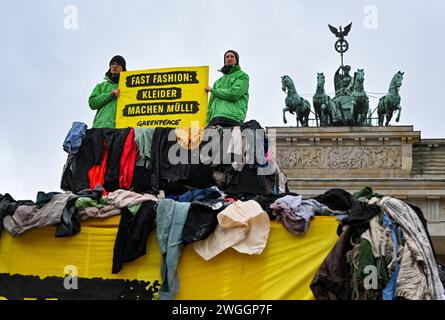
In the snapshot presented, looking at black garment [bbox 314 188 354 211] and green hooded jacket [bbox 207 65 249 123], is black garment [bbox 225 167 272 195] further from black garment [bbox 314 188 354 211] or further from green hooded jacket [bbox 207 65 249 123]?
black garment [bbox 314 188 354 211]

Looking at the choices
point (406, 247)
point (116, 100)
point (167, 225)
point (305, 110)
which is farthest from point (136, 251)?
point (305, 110)

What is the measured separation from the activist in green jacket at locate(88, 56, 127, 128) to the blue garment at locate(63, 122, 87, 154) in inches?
22.9

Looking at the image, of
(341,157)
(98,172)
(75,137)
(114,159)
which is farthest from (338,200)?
(341,157)

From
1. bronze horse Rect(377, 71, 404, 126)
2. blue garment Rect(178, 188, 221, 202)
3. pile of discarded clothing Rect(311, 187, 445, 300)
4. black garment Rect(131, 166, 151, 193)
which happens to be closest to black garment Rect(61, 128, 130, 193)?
black garment Rect(131, 166, 151, 193)

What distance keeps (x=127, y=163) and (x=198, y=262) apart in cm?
157

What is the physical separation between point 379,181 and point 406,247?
2285cm

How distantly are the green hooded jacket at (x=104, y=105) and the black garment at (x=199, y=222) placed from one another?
2.15 meters

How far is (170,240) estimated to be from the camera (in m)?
5.88

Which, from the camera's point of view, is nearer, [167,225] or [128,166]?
[167,225]

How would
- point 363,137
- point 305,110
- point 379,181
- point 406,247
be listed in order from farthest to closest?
point 305,110
point 363,137
point 379,181
point 406,247

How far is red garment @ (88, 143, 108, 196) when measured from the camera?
715 centimetres

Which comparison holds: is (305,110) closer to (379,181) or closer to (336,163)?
(336,163)

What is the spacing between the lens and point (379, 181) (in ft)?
91.8

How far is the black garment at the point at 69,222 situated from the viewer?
607 centimetres
